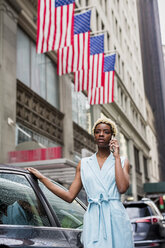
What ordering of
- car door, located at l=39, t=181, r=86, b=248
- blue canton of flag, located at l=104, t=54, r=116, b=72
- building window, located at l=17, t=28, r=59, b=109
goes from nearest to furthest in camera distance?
car door, located at l=39, t=181, r=86, b=248, building window, located at l=17, t=28, r=59, b=109, blue canton of flag, located at l=104, t=54, r=116, b=72

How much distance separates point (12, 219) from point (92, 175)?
25.1 inches

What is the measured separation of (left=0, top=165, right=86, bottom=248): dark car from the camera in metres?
2.49

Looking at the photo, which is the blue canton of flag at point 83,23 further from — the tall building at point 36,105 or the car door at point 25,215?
the car door at point 25,215

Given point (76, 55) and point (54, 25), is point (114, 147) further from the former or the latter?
point (76, 55)

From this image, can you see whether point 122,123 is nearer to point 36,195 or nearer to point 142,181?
point 142,181

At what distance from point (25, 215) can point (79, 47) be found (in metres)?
12.4

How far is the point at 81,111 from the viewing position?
23.0 meters

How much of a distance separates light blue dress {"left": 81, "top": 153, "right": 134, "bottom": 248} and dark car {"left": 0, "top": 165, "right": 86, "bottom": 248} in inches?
11.5

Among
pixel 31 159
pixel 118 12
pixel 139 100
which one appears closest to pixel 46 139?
pixel 31 159

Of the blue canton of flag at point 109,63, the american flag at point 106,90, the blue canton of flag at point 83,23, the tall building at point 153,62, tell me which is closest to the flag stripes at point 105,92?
the american flag at point 106,90

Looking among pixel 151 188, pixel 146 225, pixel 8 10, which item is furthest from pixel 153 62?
pixel 146 225

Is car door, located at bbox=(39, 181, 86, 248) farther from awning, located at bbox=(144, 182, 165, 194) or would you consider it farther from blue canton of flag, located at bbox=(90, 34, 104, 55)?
awning, located at bbox=(144, 182, 165, 194)

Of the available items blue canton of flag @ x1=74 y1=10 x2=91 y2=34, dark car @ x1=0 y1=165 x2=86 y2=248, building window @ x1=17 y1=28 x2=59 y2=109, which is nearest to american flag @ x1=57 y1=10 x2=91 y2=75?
blue canton of flag @ x1=74 y1=10 x2=91 y2=34

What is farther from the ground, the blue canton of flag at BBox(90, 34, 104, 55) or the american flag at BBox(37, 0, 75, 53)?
the blue canton of flag at BBox(90, 34, 104, 55)
